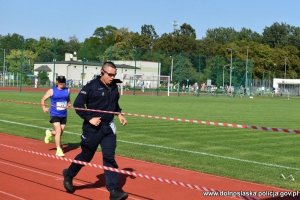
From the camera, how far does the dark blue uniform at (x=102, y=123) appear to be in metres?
Answer: 7.41

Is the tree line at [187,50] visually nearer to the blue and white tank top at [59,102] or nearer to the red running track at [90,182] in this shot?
the blue and white tank top at [59,102]

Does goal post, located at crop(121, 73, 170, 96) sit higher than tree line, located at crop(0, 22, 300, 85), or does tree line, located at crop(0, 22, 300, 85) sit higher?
tree line, located at crop(0, 22, 300, 85)

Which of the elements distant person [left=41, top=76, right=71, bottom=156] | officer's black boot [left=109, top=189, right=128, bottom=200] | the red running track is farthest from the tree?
officer's black boot [left=109, top=189, right=128, bottom=200]

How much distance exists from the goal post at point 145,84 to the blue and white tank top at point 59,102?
181 ft

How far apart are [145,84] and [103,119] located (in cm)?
6673

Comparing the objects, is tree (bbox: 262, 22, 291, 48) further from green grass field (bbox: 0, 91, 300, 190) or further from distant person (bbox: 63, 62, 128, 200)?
distant person (bbox: 63, 62, 128, 200)

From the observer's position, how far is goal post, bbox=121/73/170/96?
69.2 metres

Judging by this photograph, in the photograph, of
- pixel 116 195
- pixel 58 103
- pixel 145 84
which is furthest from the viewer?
pixel 145 84

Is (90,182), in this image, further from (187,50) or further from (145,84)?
(187,50)

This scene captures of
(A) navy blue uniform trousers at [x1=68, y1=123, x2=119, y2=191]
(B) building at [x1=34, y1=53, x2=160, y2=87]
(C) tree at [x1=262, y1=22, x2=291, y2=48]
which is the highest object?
(C) tree at [x1=262, y1=22, x2=291, y2=48]

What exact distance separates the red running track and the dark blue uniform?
62 cm

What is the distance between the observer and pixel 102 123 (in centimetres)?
747

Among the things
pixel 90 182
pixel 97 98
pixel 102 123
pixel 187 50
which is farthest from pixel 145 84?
pixel 102 123

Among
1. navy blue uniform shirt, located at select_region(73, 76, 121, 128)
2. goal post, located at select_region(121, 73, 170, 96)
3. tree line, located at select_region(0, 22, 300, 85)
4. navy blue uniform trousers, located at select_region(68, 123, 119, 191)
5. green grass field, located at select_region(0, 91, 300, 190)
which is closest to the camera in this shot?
navy blue uniform trousers, located at select_region(68, 123, 119, 191)
